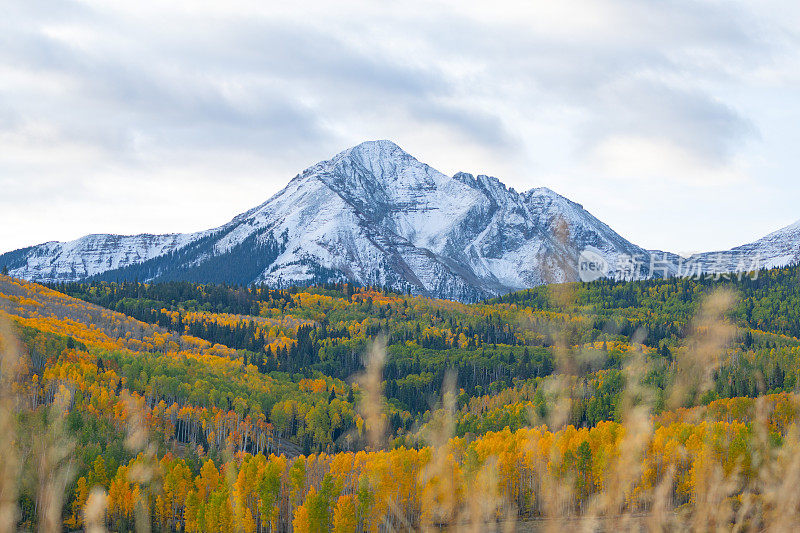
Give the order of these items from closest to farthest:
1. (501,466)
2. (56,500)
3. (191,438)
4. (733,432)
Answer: (56,500) < (501,466) < (733,432) < (191,438)

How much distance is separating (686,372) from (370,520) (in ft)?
295

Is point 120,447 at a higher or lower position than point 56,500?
lower

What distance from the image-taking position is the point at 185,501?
11988cm

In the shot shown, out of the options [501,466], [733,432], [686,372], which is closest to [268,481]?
[501,466]

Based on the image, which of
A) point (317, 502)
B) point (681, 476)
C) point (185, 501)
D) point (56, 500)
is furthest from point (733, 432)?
point (56, 500)

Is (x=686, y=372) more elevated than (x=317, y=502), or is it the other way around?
(x=686, y=372)

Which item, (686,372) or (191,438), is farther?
(191,438)

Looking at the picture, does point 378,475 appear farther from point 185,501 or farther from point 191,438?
point 191,438

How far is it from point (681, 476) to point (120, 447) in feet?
324

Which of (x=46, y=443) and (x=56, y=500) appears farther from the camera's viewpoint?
(x=46, y=443)

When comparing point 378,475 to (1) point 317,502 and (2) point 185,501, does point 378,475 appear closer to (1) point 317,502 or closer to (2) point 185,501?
(1) point 317,502

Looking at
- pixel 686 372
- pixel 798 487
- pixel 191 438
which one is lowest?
pixel 191 438

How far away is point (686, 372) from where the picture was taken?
92.6 feet

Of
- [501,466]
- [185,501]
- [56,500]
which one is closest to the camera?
[56,500]
